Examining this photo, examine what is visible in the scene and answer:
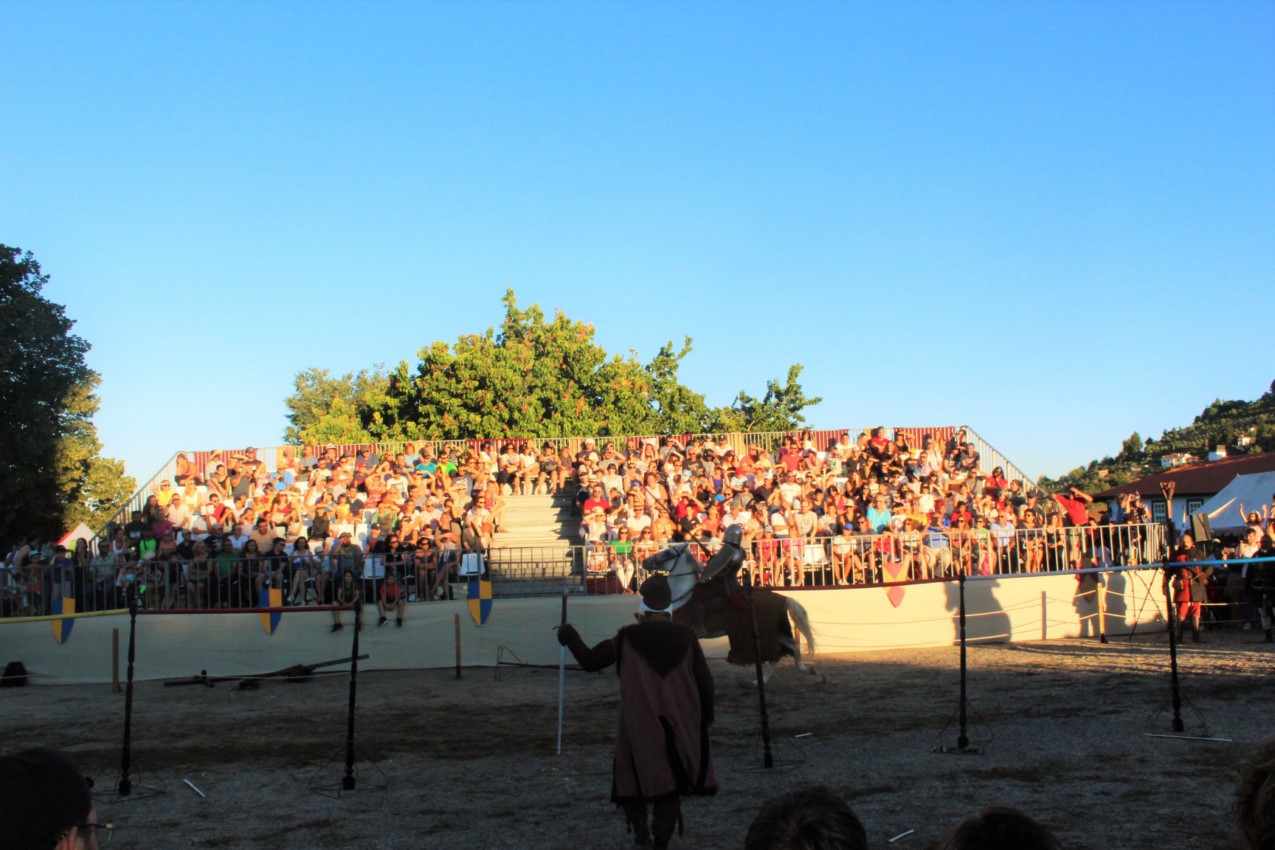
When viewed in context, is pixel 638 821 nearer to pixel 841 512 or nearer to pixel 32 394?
pixel 841 512

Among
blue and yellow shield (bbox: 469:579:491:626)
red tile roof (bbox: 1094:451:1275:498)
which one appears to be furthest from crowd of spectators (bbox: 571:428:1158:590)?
red tile roof (bbox: 1094:451:1275:498)

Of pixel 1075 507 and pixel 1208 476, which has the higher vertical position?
pixel 1208 476

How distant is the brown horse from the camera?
13.1m

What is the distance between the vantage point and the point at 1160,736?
8992 mm

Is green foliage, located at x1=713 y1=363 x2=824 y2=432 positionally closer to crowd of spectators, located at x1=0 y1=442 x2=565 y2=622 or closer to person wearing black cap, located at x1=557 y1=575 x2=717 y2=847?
crowd of spectators, located at x1=0 y1=442 x2=565 y2=622

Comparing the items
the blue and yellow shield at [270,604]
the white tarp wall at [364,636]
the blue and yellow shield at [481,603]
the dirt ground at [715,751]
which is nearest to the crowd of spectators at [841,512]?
the white tarp wall at [364,636]

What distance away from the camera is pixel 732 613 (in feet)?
43.3

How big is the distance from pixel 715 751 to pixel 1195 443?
6265 centimetres

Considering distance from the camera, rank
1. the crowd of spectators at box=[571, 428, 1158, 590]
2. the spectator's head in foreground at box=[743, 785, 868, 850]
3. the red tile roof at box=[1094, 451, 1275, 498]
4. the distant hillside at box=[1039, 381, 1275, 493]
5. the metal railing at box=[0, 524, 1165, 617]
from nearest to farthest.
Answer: the spectator's head in foreground at box=[743, 785, 868, 850] → the metal railing at box=[0, 524, 1165, 617] → the crowd of spectators at box=[571, 428, 1158, 590] → the red tile roof at box=[1094, 451, 1275, 498] → the distant hillside at box=[1039, 381, 1275, 493]

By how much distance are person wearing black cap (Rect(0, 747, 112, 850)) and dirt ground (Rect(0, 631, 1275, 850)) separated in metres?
4.96

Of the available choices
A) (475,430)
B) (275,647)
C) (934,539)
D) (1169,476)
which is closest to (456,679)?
(275,647)

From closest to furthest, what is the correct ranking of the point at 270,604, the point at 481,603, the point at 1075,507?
the point at 481,603
the point at 270,604
the point at 1075,507

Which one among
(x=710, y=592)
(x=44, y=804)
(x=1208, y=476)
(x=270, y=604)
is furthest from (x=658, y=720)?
(x=1208, y=476)

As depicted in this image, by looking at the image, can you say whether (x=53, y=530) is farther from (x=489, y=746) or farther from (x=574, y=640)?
(x=574, y=640)
